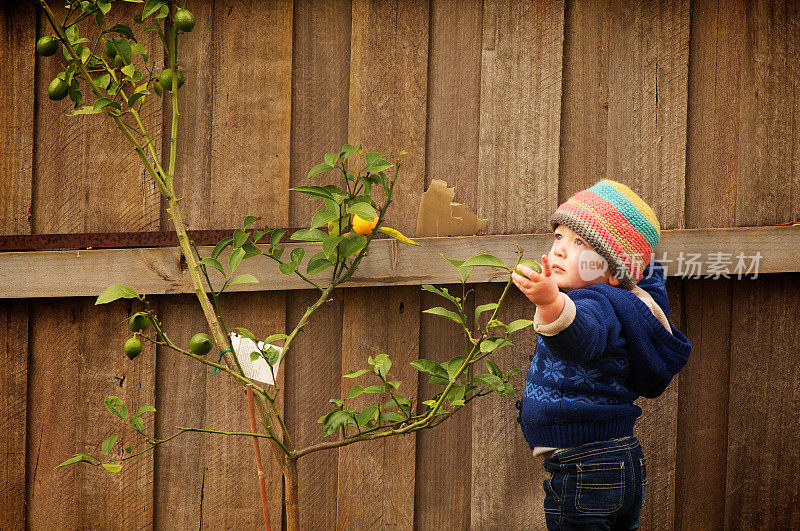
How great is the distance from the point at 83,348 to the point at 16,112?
70 cm

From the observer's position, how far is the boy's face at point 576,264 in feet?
5.08

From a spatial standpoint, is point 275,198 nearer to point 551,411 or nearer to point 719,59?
point 551,411

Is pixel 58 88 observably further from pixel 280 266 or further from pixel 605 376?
pixel 605 376

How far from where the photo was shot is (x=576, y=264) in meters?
1.55

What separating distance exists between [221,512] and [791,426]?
5.72ft

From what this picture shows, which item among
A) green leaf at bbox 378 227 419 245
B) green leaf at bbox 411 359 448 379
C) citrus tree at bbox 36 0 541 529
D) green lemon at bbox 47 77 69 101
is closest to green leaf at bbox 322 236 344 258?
citrus tree at bbox 36 0 541 529

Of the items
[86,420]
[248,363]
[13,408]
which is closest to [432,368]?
[248,363]

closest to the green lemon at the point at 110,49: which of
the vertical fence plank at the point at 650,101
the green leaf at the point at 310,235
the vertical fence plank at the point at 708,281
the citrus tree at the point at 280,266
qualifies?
the citrus tree at the point at 280,266

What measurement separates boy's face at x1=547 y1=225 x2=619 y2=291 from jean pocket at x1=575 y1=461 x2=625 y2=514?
417mm

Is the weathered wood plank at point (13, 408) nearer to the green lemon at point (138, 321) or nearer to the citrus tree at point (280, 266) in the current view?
the citrus tree at point (280, 266)

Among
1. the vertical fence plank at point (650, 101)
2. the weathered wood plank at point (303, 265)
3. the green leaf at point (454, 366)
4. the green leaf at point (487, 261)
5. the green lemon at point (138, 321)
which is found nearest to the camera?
the green leaf at point (487, 261)

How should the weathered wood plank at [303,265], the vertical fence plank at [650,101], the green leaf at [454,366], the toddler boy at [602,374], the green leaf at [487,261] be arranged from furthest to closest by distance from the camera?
the vertical fence plank at [650,101], the weathered wood plank at [303,265], the toddler boy at [602,374], the green leaf at [454,366], the green leaf at [487,261]

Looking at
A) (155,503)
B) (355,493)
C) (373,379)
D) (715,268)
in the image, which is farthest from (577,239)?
(155,503)

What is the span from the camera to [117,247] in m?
1.92
